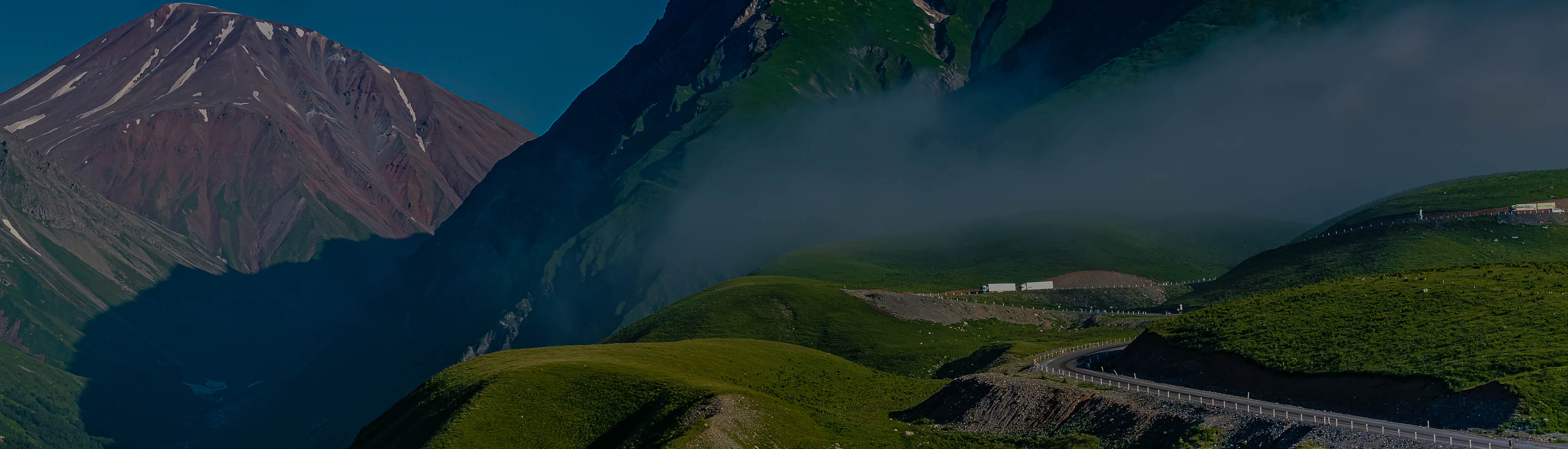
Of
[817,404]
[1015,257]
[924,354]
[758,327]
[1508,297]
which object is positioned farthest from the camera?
[1015,257]

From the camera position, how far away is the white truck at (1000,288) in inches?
6535

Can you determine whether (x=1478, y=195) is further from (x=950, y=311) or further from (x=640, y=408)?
(x=640, y=408)

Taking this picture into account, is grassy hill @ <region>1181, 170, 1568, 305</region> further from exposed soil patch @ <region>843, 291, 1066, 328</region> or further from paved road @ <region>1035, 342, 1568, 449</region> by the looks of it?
paved road @ <region>1035, 342, 1568, 449</region>

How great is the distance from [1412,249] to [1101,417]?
80869mm

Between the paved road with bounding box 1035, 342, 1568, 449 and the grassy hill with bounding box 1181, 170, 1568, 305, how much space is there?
141ft

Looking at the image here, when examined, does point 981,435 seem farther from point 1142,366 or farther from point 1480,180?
point 1480,180

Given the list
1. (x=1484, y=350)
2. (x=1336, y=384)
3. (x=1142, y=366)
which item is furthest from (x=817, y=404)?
(x=1484, y=350)

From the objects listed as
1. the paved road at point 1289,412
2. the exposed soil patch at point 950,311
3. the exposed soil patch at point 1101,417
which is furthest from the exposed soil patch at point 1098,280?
the exposed soil patch at point 1101,417

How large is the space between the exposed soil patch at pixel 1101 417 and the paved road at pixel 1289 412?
175 cm

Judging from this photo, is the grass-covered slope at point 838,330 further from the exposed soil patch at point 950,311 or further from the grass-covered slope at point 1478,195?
the grass-covered slope at point 1478,195

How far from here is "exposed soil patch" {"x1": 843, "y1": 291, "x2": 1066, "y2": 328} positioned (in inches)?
5536

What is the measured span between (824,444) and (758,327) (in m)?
70.6

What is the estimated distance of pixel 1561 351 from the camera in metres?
60.8

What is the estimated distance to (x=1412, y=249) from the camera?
128 m
